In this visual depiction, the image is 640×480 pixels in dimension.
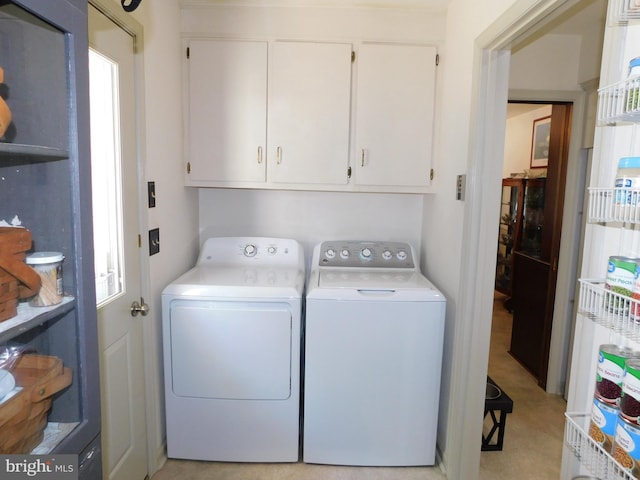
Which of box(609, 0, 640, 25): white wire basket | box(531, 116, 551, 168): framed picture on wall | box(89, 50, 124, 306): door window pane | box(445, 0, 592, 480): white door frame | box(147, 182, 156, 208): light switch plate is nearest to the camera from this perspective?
box(609, 0, 640, 25): white wire basket

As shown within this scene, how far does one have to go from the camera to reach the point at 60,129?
0.82 m

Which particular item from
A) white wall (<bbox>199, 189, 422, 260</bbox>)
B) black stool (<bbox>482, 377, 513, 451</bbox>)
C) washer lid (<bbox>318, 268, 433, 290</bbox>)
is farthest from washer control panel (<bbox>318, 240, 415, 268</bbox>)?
black stool (<bbox>482, 377, 513, 451</bbox>)

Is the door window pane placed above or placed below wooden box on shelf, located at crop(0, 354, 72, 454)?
above

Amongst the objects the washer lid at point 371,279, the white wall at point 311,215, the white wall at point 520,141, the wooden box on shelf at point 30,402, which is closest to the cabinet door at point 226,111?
the white wall at point 311,215

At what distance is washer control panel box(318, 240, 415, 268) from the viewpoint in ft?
7.89

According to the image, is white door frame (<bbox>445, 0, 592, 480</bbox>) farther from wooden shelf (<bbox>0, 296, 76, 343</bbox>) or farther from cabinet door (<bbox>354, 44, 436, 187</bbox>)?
wooden shelf (<bbox>0, 296, 76, 343</bbox>)

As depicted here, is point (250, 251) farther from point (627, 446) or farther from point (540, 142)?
point (540, 142)

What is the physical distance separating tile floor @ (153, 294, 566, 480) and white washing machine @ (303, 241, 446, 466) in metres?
0.05

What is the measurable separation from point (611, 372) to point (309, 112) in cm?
184

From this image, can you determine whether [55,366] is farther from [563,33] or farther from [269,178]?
[563,33]

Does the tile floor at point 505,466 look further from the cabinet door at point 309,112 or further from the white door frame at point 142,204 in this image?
the cabinet door at point 309,112

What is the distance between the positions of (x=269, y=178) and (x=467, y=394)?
→ 156cm

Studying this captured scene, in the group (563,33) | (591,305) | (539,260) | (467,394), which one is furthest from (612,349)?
(563,33)

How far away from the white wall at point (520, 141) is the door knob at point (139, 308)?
4.44 metres
